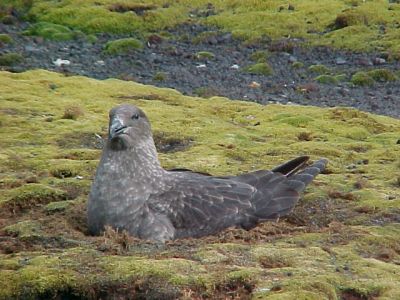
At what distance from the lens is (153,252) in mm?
11141

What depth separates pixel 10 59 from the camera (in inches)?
1261

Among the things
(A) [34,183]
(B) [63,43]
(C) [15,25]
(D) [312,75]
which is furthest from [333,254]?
(C) [15,25]

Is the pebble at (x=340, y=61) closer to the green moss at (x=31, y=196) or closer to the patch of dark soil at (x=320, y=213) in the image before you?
the patch of dark soil at (x=320, y=213)

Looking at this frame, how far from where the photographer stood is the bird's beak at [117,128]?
12672 mm

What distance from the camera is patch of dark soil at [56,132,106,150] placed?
18.6m

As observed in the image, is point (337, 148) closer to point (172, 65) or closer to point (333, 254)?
point (333, 254)

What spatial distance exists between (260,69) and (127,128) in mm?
21877

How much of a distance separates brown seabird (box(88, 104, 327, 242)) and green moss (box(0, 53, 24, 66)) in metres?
19.3

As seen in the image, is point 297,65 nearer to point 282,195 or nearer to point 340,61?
point 340,61

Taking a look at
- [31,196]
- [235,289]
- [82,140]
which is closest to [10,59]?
[82,140]

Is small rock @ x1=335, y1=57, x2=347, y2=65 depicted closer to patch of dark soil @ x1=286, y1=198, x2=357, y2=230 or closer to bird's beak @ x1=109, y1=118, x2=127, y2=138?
patch of dark soil @ x1=286, y1=198, x2=357, y2=230

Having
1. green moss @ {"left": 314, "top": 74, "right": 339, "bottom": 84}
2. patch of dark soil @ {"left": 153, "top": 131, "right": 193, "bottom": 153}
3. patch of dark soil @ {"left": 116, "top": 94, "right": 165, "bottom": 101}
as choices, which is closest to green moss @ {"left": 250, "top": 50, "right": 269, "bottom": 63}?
green moss @ {"left": 314, "top": 74, "right": 339, "bottom": 84}

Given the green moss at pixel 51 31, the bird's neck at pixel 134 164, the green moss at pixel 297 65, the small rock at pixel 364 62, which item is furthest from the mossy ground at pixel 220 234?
the green moss at pixel 51 31

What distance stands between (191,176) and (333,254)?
2.75 m
